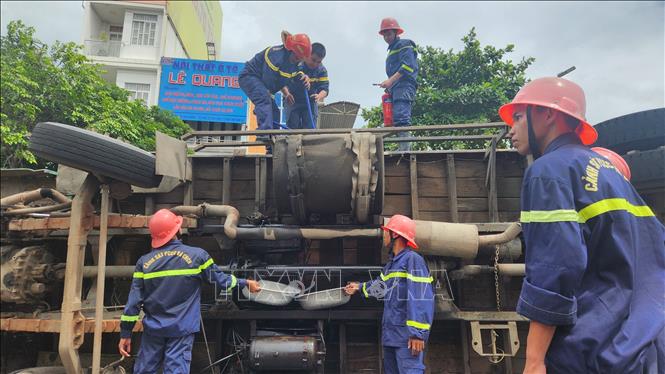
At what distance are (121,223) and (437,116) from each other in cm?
1209

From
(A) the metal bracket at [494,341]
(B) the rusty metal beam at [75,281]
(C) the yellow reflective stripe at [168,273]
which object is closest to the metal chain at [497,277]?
(A) the metal bracket at [494,341]

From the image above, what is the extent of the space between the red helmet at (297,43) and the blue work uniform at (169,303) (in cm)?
257

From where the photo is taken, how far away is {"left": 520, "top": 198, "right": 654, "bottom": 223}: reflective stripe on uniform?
1305 millimetres

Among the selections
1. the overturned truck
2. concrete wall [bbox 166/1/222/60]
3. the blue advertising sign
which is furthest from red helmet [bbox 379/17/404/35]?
concrete wall [bbox 166/1/222/60]

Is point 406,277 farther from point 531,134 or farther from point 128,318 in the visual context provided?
point 128,318

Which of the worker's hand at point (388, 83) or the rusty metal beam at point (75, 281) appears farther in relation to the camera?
the worker's hand at point (388, 83)

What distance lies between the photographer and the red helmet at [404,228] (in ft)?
10.4

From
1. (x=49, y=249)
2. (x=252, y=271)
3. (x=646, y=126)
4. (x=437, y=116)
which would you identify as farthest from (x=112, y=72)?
(x=646, y=126)

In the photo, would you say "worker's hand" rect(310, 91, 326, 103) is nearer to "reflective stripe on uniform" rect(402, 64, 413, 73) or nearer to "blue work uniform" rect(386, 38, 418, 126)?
"blue work uniform" rect(386, 38, 418, 126)

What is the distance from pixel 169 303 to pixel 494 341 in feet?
8.23

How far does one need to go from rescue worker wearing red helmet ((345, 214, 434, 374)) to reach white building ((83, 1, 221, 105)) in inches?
670

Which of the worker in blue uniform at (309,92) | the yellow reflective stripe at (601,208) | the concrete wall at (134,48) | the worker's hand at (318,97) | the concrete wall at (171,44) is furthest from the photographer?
the concrete wall at (171,44)

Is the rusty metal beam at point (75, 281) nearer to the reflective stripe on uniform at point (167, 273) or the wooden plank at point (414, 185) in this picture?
the reflective stripe on uniform at point (167, 273)

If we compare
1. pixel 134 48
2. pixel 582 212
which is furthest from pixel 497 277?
pixel 134 48
